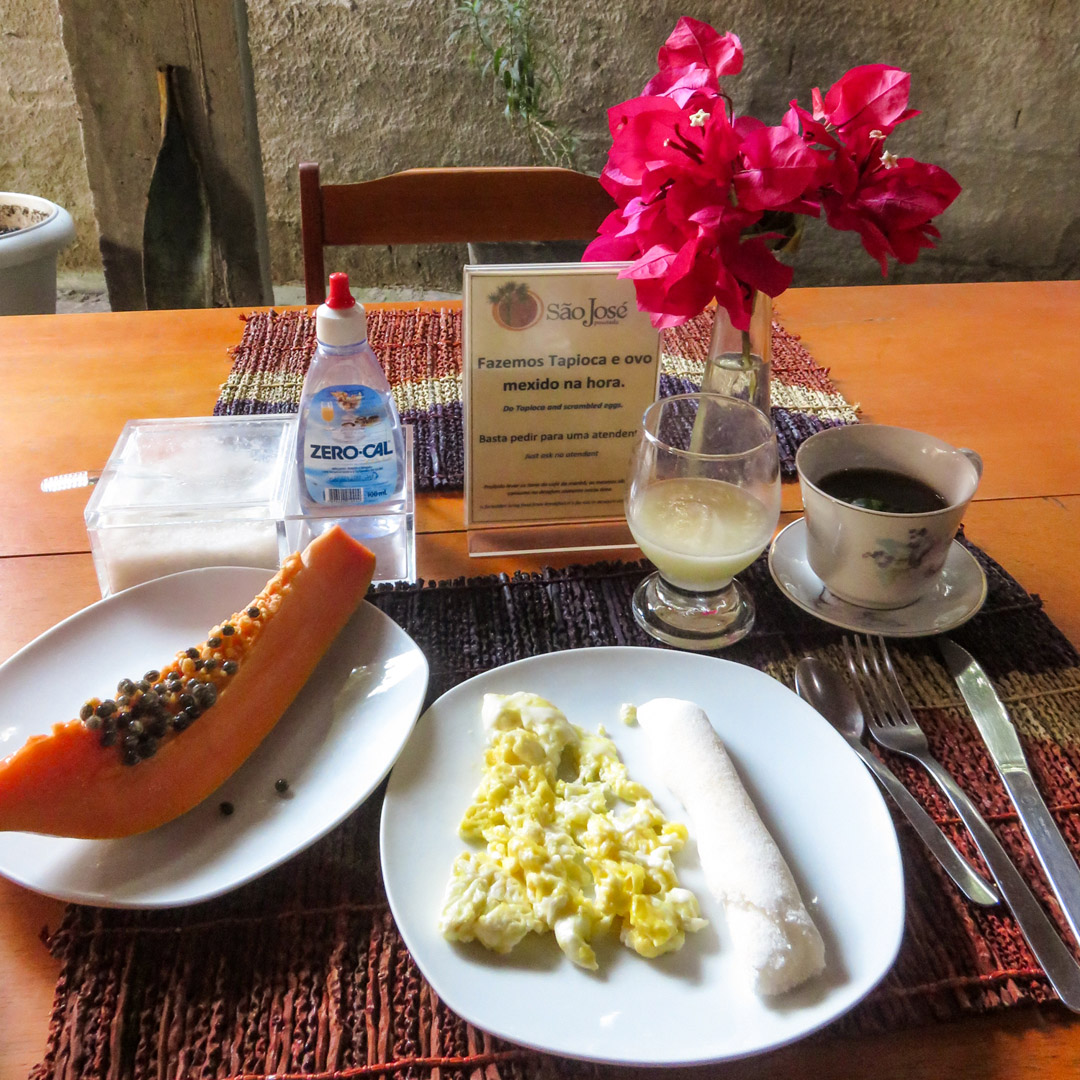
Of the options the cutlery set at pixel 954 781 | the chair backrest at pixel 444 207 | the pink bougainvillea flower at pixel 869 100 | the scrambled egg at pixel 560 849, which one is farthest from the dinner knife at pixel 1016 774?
the chair backrest at pixel 444 207

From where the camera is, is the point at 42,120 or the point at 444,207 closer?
the point at 444,207

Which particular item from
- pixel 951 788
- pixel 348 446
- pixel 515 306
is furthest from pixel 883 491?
pixel 348 446

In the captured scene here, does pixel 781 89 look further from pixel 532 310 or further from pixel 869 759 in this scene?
pixel 869 759

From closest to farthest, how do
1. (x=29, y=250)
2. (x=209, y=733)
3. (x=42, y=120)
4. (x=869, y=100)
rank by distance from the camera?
(x=209, y=733) → (x=869, y=100) → (x=29, y=250) → (x=42, y=120)

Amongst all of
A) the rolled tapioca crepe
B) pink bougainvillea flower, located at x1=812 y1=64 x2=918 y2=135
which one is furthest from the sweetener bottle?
pink bougainvillea flower, located at x1=812 y1=64 x2=918 y2=135

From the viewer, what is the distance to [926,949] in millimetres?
537

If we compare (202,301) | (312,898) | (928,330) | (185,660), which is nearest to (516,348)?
(185,660)

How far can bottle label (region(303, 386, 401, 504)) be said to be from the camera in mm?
807

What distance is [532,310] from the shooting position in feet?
2.69

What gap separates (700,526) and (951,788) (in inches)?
11.4

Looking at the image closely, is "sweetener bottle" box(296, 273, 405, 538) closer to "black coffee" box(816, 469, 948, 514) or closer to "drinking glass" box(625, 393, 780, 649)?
"drinking glass" box(625, 393, 780, 649)

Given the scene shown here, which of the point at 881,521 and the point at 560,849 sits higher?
the point at 881,521

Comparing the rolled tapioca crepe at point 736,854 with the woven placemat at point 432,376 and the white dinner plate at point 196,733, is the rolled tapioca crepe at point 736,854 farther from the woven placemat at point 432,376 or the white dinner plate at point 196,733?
the woven placemat at point 432,376

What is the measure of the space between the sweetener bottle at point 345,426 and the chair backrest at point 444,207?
60cm
